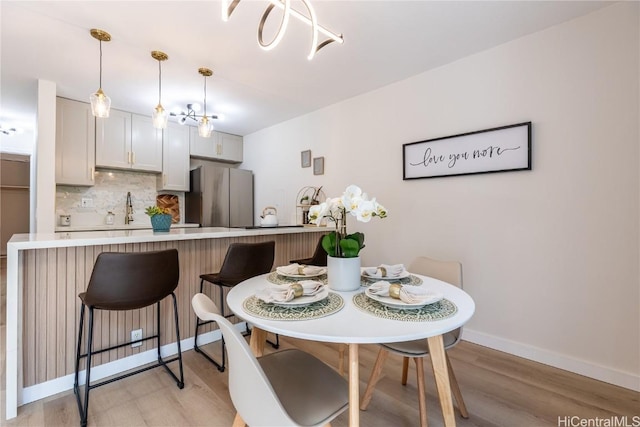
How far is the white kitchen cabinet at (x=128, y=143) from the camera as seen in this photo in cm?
367

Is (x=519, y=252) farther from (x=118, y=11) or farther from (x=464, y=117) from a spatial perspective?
(x=118, y=11)

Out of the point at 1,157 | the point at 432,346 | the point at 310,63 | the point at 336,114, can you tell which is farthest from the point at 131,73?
the point at 1,157

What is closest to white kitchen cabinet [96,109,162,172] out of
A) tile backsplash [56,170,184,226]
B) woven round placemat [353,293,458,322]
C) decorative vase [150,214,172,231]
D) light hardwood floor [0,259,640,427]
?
tile backsplash [56,170,184,226]

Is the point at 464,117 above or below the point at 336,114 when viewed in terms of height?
below

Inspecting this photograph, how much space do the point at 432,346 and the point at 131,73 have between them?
3.31m

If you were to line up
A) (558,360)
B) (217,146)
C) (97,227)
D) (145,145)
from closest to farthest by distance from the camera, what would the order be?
(558,360)
(97,227)
(145,145)
(217,146)

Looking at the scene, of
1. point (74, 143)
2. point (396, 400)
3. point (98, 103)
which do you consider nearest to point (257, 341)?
→ point (396, 400)

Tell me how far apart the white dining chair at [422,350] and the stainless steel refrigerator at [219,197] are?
326 cm

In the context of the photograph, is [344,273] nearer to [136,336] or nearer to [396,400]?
[396,400]

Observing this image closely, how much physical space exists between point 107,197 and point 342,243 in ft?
13.5

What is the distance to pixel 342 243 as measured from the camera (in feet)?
4.39

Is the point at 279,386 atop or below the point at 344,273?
below

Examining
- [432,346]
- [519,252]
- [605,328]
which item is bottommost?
[605,328]

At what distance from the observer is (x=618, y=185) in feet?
6.02
